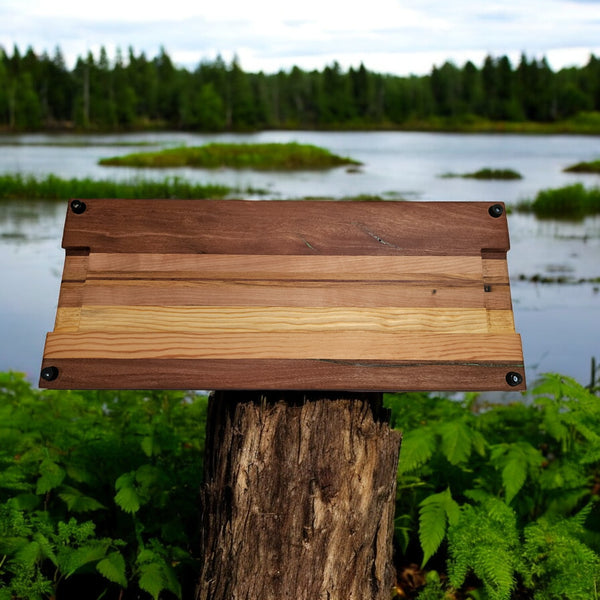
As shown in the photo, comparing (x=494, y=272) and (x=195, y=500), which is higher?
(x=494, y=272)

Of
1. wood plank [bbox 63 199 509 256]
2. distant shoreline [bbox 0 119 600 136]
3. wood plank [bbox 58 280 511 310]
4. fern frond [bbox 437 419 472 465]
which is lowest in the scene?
fern frond [bbox 437 419 472 465]

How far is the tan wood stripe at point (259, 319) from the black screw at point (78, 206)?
0.38m

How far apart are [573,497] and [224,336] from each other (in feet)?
6.42

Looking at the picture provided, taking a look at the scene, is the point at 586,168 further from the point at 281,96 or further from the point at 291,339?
the point at 281,96

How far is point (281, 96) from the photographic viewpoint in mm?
95125

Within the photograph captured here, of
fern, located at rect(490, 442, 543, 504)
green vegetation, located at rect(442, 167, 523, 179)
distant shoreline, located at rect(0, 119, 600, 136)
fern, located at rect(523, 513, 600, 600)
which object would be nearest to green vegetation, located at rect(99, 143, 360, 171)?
green vegetation, located at rect(442, 167, 523, 179)

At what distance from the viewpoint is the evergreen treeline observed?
86.0 m

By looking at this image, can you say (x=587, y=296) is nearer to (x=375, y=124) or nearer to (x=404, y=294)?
(x=404, y=294)

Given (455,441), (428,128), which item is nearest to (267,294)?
(455,441)

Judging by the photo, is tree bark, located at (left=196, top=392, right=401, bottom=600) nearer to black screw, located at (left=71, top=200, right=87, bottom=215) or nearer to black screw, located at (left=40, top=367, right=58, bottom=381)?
black screw, located at (left=40, top=367, right=58, bottom=381)

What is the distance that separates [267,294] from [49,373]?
2.45 ft

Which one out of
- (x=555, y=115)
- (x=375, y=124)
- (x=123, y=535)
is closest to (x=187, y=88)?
(x=375, y=124)

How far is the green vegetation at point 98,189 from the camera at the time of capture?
773 inches

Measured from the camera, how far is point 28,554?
9.85 ft
